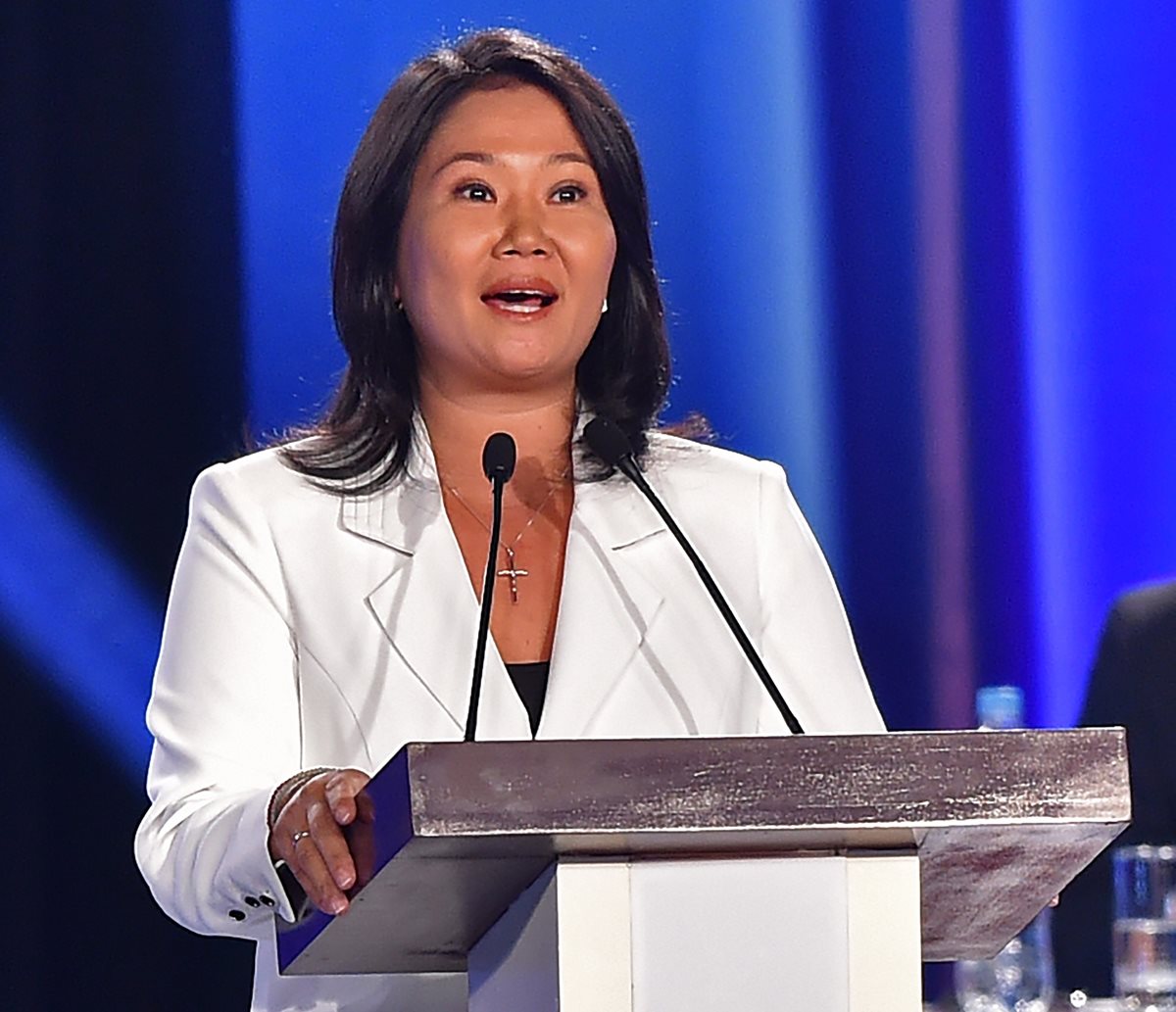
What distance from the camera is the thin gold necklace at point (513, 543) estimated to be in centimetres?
198

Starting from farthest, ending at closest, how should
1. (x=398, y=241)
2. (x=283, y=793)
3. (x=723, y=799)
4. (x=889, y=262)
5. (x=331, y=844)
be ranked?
1. (x=889, y=262)
2. (x=398, y=241)
3. (x=283, y=793)
4. (x=331, y=844)
5. (x=723, y=799)

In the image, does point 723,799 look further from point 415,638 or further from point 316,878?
point 415,638

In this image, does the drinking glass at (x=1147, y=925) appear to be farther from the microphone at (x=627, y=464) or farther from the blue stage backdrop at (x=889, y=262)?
the microphone at (x=627, y=464)

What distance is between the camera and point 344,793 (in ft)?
A: 4.17

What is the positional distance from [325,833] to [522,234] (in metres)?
0.87

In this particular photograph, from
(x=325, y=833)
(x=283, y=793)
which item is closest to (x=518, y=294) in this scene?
(x=283, y=793)

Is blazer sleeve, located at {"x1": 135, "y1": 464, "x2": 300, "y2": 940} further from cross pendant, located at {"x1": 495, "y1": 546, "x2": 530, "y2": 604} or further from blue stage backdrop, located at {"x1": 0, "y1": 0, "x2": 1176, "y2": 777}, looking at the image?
blue stage backdrop, located at {"x1": 0, "y1": 0, "x2": 1176, "y2": 777}

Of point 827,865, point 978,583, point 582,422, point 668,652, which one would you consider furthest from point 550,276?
point 978,583

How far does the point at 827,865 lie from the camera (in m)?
1.23

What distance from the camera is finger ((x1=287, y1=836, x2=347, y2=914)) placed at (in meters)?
1.27

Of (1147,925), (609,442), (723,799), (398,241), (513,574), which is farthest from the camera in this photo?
(1147,925)

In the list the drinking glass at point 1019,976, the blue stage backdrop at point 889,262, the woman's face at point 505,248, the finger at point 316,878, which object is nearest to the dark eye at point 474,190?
the woman's face at point 505,248

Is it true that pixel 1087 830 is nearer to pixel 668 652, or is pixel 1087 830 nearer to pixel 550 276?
pixel 668 652

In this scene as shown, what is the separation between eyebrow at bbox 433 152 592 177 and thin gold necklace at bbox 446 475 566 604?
0.99 ft
